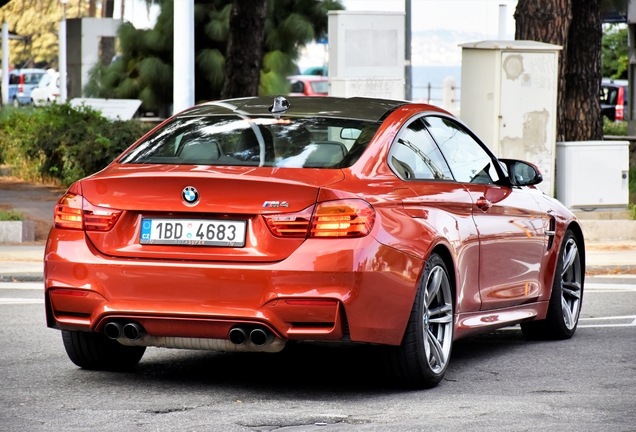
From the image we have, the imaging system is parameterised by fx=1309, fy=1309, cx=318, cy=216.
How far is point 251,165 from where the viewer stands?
21.2 feet

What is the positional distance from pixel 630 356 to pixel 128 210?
3.37 metres

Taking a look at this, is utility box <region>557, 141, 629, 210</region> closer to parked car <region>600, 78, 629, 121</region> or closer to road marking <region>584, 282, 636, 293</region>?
road marking <region>584, 282, 636, 293</region>

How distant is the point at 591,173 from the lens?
16.6 meters

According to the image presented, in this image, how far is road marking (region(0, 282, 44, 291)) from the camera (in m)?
11.4

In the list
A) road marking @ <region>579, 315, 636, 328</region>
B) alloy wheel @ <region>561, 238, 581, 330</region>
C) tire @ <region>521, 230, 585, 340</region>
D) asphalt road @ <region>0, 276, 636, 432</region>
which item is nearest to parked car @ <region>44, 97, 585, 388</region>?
asphalt road @ <region>0, 276, 636, 432</region>

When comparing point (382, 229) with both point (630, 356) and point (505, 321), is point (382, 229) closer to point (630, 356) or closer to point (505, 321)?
point (505, 321)

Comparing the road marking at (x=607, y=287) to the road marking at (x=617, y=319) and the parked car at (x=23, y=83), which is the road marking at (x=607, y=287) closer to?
the road marking at (x=617, y=319)

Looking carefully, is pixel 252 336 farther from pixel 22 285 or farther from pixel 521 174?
pixel 22 285

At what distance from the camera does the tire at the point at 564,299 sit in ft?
28.0

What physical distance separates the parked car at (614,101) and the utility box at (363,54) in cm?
2573

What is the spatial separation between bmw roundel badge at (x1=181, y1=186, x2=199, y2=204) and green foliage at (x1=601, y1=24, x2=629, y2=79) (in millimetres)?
56750

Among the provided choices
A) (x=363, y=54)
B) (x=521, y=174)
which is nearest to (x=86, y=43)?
(x=363, y=54)

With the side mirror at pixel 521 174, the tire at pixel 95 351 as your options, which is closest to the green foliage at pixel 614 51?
the side mirror at pixel 521 174

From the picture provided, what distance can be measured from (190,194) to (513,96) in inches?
402
